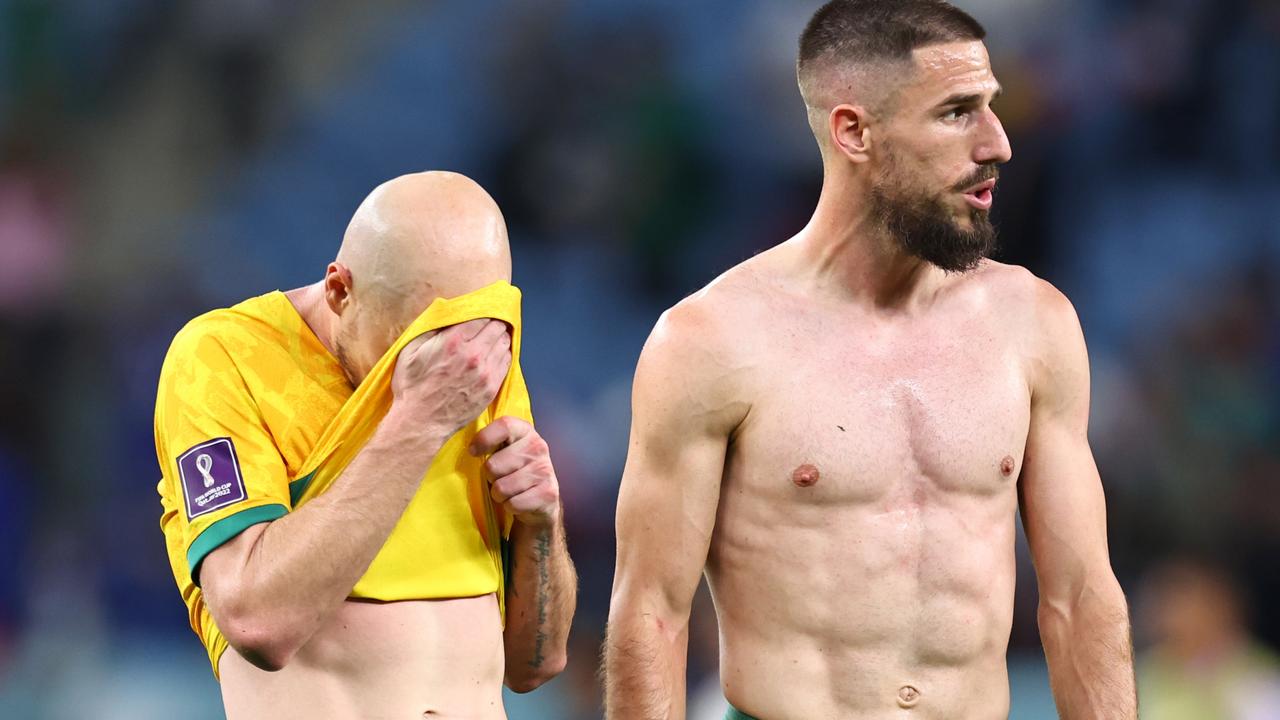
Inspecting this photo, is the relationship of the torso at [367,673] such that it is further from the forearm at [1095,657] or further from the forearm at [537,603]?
the forearm at [1095,657]

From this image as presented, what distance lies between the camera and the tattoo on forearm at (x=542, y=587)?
3.12 meters

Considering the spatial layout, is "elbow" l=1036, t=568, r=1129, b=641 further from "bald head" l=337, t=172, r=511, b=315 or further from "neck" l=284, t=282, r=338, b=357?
"neck" l=284, t=282, r=338, b=357

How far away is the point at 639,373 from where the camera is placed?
3.45 meters

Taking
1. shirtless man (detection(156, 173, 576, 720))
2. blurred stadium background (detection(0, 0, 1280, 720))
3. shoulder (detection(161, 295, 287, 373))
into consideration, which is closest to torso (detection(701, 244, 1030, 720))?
shirtless man (detection(156, 173, 576, 720))

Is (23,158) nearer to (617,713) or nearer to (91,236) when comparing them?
(91,236)

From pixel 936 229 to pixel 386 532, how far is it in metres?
1.25

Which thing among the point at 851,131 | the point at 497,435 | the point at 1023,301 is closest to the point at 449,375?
the point at 497,435

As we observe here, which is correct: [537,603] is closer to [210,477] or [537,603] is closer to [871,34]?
[210,477]

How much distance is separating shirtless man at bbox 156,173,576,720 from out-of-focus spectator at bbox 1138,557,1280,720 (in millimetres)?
3784

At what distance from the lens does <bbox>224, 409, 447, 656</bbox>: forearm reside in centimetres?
275

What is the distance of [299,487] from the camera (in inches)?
116

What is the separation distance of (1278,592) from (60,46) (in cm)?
576

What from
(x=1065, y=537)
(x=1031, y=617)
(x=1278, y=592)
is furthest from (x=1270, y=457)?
(x=1065, y=537)

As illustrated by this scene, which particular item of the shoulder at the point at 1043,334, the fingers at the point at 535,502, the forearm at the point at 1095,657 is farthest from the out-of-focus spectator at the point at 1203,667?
the fingers at the point at 535,502
